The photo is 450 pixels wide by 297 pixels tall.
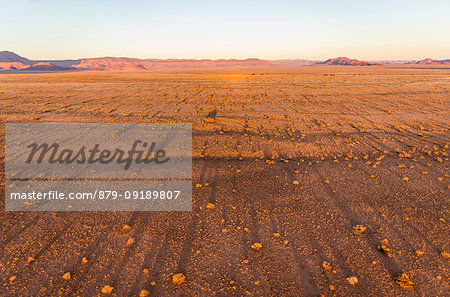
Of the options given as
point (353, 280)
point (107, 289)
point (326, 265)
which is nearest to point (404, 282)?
point (353, 280)

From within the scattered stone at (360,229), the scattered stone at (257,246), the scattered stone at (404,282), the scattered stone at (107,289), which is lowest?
the scattered stone at (107,289)

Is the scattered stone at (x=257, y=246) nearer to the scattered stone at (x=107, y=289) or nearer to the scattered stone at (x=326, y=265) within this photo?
the scattered stone at (x=326, y=265)

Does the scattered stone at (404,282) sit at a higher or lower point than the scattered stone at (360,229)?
lower

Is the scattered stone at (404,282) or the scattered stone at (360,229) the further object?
the scattered stone at (360,229)

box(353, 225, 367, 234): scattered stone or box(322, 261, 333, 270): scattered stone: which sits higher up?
box(353, 225, 367, 234): scattered stone

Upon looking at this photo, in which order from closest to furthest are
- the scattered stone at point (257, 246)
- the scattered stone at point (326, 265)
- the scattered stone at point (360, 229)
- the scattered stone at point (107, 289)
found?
the scattered stone at point (107, 289), the scattered stone at point (326, 265), the scattered stone at point (257, 246), the scattered stone at point (360, 229)

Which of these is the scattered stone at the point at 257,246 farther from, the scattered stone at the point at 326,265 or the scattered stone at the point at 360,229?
the scattered stone at the point at 360,229


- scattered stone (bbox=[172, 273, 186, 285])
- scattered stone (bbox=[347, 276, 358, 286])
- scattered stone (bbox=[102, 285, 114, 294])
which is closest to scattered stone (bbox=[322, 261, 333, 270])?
scattered stone (bbox=[347, 276, 358, 286])

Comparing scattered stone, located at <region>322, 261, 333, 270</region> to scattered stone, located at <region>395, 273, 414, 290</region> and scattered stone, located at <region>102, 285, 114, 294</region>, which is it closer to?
scattered stone, located at <region>395, 273, 414, 290</region>

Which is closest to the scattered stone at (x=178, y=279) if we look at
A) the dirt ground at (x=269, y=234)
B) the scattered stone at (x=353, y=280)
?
the dirt ground at (x=269, y=234)

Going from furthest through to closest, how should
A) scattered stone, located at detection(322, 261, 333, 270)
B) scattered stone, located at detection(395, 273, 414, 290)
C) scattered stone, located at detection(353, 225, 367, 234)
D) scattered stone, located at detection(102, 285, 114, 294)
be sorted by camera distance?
scattered stone, located at detection(353, 225, 367, 234) < scattered stone, located at detection(322, 261, 333, 270) < scattered stone, located at detection(395, 273, 414, 290) < scattered stone, located at detection(102, 285, 114, 294)

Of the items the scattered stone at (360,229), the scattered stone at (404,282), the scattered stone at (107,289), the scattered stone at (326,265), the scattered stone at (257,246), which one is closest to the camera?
the scattered stone at (107,289)

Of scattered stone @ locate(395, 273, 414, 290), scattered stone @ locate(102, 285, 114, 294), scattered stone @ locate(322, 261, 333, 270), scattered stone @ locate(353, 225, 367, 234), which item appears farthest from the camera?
scattered stone @ locate(353, 225, 367, 234)

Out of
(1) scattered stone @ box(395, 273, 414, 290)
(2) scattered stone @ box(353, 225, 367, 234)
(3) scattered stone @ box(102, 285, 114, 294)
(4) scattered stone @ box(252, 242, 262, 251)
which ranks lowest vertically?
(3) scattered stone @ box(102, 285, 114, 294)
